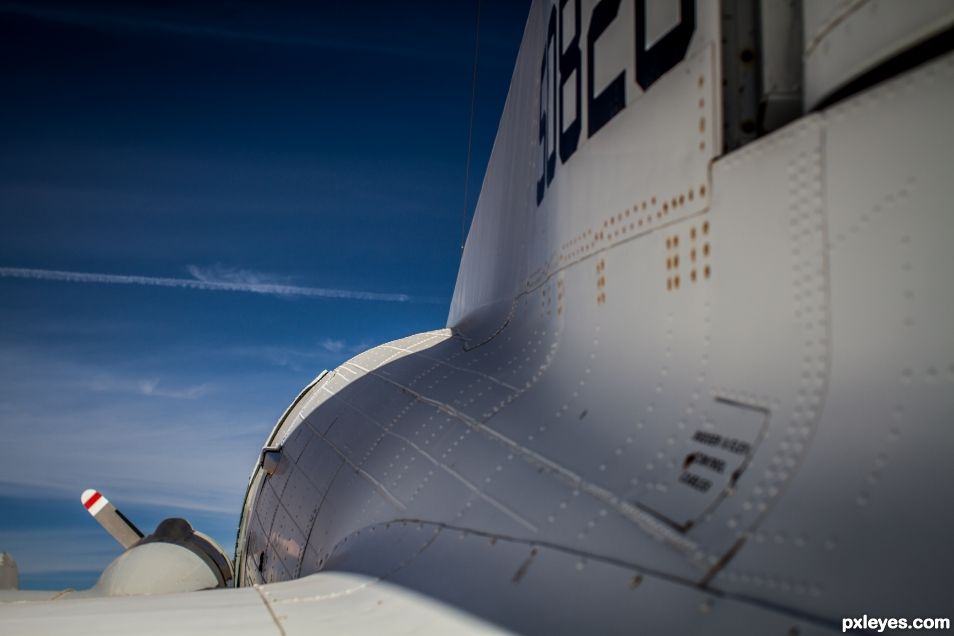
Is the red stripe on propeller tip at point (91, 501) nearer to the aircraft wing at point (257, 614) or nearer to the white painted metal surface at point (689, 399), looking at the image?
the white painted metal surface at point (689, 399)

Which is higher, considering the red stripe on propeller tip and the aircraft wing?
the aircraft wing

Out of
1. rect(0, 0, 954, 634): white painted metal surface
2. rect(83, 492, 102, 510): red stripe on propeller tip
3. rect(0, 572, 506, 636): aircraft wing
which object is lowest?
rect(83, 492, 102, 510): red stripe on propeller tip

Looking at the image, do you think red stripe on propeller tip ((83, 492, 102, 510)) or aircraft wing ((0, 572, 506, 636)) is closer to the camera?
aircraft wing ((0, 572, 506, 636))

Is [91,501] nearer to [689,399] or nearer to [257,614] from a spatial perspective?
[257,614]

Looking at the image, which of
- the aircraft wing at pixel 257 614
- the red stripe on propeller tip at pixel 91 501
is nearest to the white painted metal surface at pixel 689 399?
the aircraft wing at pixel 257 614

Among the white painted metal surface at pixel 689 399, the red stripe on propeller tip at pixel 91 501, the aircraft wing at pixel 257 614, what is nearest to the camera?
the white painted metal surface at pixel 689 399

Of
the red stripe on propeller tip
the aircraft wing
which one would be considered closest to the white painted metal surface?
the aircraft wing

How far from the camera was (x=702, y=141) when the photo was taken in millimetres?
3021

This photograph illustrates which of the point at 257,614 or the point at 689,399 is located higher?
the point at 689,399

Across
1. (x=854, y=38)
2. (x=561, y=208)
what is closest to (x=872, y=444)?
(x=854, y=38)

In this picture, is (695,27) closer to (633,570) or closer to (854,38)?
(854,38)

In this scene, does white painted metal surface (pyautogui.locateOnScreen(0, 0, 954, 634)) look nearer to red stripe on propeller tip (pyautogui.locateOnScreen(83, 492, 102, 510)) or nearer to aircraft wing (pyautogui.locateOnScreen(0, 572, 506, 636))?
aircraft wing (pyautogui.locateOnScreen(0, 572, 506, 636))

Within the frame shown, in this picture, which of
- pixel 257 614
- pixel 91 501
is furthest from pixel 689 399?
pixel 91 501

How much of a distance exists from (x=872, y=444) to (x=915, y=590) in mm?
475
